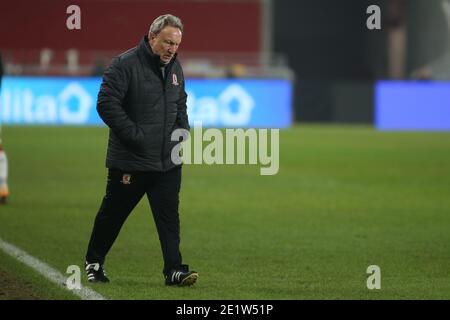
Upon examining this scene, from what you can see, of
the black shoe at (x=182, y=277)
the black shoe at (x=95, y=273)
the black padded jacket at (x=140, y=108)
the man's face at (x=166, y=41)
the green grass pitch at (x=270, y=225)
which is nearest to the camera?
the man's face at (x=166, y=41)

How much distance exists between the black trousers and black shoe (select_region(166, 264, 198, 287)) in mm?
49

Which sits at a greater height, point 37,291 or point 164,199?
point 164,199

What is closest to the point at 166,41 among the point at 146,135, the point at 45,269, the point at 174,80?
the point at 174,80

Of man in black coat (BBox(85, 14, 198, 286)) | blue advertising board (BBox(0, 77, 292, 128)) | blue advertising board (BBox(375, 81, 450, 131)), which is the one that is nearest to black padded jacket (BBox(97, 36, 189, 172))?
man in black coat (BBox(85, 14, 198, 286))

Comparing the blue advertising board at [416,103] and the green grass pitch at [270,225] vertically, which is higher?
the blue advertising board at [416,103]

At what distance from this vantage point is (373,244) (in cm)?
1206

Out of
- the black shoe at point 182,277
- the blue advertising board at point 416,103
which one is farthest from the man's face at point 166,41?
the blue advertising board at point 416,103

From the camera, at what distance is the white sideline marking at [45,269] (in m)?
8.77

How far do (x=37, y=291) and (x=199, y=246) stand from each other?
3.12 meters

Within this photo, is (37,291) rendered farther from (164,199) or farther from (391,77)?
(391,77)

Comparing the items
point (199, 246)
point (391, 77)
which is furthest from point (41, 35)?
point (199, 246)

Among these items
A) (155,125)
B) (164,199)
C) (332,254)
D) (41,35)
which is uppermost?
(41,35)

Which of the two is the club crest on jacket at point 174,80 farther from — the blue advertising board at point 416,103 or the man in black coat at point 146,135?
the blue advertising board at point 416,103

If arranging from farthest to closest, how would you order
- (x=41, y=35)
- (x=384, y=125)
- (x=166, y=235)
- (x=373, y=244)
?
1. (x=41, y=35)
2. (x=384, y=125)
3. (x=373, y=244)
4. (x=166, y=235)
